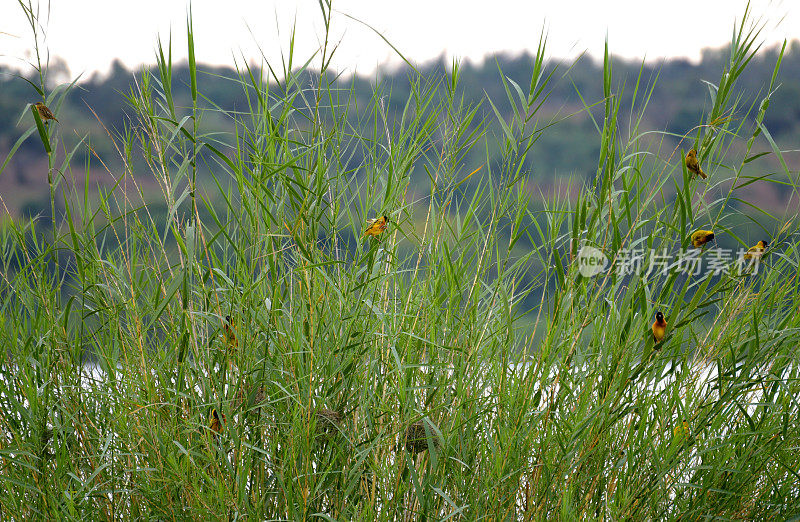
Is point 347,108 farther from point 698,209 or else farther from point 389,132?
point 698,209

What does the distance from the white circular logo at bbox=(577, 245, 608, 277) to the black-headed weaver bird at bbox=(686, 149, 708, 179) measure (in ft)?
0.61

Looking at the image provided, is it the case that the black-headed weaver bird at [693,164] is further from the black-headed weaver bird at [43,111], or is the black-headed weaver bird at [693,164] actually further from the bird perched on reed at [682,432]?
the black-headed weaver bird at [43,111]

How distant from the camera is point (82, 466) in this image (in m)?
1.18

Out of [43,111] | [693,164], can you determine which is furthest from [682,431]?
[43,111]

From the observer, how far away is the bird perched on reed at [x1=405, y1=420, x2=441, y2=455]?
98 centimetres

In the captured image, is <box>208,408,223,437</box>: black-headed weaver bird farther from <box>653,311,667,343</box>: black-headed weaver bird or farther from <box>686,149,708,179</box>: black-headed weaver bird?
<box>686,149,708,179</box>: black-headed weaver bird

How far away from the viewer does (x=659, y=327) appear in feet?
2.95

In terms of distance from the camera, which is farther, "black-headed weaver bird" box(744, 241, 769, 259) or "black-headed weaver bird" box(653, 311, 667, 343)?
"black-headed weaver bird" box(744, 241, 769, 259)

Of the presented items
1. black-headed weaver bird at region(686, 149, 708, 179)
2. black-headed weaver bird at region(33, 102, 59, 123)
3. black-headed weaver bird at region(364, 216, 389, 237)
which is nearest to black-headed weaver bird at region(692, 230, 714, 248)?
black-headed weaver bird at region(686, 149, 708, 179)

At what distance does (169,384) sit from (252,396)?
0.22 m

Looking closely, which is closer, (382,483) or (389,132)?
(382,483)

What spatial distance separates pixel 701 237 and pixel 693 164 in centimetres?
11

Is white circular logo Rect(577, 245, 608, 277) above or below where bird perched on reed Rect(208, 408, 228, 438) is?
above

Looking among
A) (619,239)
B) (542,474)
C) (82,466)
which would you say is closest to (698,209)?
(619,239)
